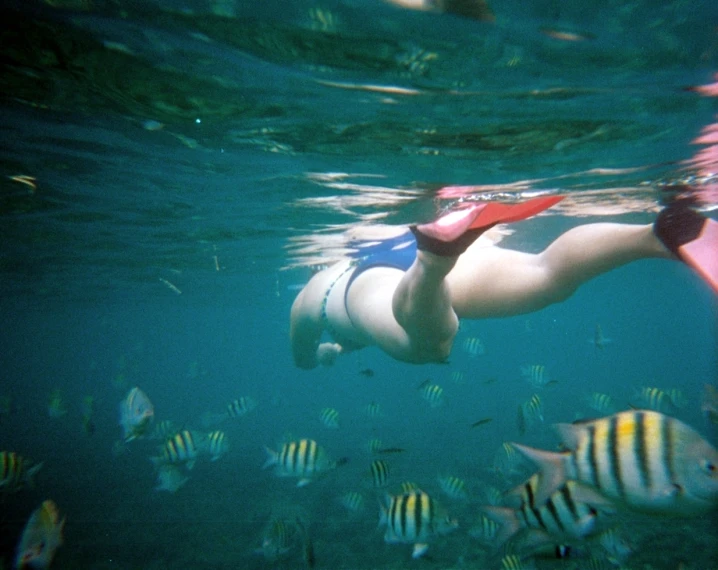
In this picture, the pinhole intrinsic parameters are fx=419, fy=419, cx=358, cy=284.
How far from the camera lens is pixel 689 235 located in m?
4.10

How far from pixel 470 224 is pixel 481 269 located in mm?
1975

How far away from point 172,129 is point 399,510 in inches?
253

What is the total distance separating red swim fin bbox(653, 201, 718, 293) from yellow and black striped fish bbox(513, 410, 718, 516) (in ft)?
7.69

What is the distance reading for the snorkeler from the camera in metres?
3.62

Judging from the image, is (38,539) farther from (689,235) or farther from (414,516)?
(689,235)

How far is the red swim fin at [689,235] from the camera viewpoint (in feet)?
→ 13.2

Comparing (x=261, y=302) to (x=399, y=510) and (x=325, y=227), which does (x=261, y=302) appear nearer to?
(x=325, y=227)

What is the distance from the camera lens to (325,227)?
44.2 feet

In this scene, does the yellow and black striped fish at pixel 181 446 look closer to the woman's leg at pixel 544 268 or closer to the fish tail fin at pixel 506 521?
the woman's leg at pixel 544 268

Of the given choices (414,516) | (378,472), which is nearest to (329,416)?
(378,472)

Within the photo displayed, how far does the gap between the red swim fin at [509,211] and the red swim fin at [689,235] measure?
1568 millimetres

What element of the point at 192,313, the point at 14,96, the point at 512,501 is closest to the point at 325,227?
the point at 14,96

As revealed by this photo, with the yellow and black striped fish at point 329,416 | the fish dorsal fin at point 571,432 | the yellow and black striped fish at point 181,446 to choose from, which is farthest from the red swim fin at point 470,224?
the yellow and black striped fish at point 329,416

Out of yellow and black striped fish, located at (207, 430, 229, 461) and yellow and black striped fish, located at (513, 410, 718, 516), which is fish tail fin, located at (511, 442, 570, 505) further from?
yellow and black striped fish, located at (207, 430, 229, 461)
